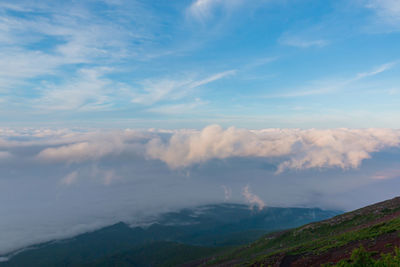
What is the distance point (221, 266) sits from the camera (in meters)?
114

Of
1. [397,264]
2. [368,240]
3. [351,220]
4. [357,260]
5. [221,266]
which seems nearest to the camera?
[397,264]

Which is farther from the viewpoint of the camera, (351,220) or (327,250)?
(351,220)

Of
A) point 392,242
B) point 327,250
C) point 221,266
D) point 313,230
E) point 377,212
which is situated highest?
point 392,242

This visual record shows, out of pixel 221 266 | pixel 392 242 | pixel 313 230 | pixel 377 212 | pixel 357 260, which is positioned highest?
pixel 357 260

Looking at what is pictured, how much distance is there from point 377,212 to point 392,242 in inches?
2653

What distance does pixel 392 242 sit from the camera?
45.8 meters

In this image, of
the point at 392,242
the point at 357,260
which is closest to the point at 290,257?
the point at 392,242

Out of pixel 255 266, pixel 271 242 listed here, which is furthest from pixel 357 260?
pixel 271 242

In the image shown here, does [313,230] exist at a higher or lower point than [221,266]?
higher

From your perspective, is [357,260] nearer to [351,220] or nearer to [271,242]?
[351,220]

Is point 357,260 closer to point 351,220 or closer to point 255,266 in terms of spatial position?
point 255,266

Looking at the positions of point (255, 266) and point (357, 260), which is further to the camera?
point (255, 266)

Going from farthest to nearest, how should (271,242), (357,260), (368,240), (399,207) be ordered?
→ (271,242), (399,207), (368,240), (357,260)

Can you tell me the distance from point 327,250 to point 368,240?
9555 mm
